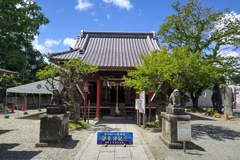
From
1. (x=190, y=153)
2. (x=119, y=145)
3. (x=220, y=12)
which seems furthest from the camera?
(x=220, y=12)

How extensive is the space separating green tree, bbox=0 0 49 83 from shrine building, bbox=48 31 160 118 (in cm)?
1039

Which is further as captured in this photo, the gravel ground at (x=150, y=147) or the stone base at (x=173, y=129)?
the stone base at (x=173, y=129)

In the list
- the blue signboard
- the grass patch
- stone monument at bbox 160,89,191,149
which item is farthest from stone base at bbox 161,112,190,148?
the grass patch

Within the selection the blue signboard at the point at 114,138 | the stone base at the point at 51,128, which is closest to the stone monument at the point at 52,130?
the stone base at the point at 51,128

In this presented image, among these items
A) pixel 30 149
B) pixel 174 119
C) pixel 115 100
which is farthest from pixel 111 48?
pixel 30 149

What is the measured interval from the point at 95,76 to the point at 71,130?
5.29 metres

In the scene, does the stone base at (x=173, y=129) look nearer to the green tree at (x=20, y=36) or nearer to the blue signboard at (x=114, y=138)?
the blue signboard at (x=114, y=138)

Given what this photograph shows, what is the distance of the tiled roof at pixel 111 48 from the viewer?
14.8m

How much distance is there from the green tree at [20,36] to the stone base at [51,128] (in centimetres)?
2048

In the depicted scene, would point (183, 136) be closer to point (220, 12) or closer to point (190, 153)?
point (190, 153)

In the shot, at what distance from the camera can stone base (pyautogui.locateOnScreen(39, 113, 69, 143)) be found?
290 inches

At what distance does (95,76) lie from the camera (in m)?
15.0

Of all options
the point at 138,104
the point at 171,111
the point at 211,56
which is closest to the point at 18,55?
the point at 138,104

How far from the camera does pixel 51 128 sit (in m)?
7.40
